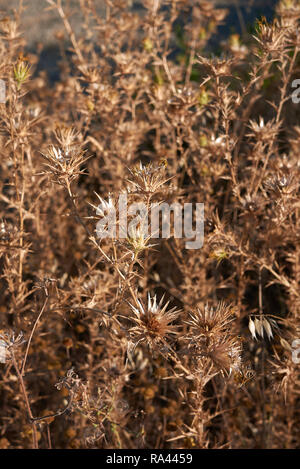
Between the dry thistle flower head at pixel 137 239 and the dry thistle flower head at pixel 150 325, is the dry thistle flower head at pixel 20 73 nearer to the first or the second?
the dry thistle flower head at pixel 137 239

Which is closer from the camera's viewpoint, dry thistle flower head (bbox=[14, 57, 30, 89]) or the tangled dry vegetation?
the tangled dry vegetation

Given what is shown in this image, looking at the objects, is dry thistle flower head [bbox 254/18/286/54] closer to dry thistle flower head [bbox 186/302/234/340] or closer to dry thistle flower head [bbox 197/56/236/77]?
dry thistle flower head [bbox 197/56/236/77]

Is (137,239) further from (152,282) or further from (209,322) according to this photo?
(152,282)

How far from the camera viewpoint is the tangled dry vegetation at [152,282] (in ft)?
3.29

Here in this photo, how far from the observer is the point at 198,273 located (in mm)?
1699

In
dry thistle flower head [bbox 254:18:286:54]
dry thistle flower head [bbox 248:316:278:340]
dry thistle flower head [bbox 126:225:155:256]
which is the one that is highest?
dry thistle flower head [bbox 254:18:286:54]

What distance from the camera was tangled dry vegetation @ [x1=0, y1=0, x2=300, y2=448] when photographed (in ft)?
3.29

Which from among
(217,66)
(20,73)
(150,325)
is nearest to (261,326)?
(150,325)

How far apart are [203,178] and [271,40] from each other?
0.58 metres

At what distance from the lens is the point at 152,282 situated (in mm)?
2340

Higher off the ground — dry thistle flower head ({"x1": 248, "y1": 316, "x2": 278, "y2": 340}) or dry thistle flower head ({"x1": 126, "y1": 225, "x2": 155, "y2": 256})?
dry thistle flower head ({"x1": 126, "y1": 225, "x2": 155, "y2": 256})

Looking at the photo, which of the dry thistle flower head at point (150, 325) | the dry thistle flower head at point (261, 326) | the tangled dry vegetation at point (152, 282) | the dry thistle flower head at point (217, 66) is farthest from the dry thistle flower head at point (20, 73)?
the dry thistle flower head at point (261, 326)

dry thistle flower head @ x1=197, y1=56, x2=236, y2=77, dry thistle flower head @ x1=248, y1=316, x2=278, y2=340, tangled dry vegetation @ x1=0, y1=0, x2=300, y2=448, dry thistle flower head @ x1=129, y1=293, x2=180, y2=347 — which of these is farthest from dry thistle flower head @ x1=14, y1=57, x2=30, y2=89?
dry thistle flower head @ x1=248, y1=316, x2=278, y2=340

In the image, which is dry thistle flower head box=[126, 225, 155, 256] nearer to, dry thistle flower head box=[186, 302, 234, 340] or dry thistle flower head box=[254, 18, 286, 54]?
dry thistle flower head box=[186, 302, 234, 340]
